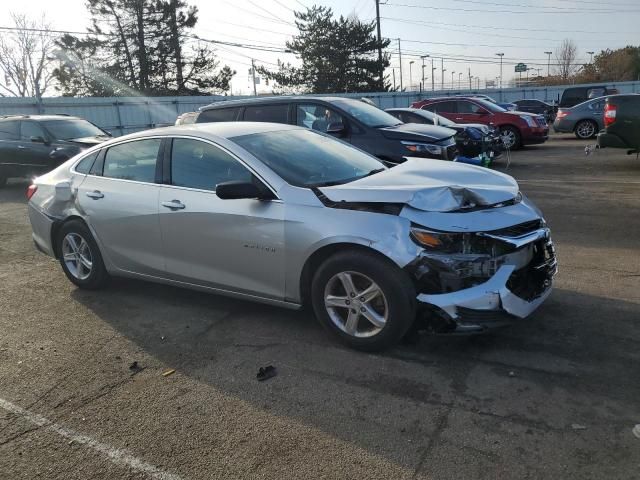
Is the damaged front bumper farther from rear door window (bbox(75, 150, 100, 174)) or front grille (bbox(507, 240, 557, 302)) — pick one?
rear door window (bbox(75, 150, 100, 174))

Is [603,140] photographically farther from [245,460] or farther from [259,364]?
[245,460]

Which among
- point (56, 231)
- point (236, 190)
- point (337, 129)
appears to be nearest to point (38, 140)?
point (337, 129)

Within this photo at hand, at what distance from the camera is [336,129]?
27.4 ft

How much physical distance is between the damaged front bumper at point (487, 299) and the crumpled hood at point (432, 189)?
36 centimetres

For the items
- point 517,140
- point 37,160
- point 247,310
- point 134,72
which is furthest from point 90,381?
point 134,72

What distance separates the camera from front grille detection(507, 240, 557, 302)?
3705 millimetres

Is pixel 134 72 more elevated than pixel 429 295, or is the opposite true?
pixel 134 72

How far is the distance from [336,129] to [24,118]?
8305 millimetres

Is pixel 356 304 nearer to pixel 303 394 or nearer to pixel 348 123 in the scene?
pixel 303 394

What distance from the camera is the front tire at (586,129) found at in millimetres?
18672

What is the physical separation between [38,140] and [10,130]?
3.46ft

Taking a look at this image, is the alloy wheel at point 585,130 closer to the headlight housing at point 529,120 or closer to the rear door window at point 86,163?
the headlight housing at point 529,120

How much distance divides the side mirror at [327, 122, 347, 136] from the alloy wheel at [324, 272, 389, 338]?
485 centimetres

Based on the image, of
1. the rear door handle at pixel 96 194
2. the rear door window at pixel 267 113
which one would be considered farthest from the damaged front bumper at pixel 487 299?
the rear door window at pixel 267 113
